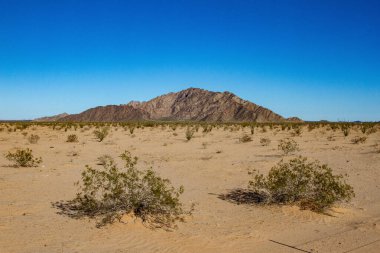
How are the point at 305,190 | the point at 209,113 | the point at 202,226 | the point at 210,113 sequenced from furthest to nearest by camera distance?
the point at 209,113 < the point at 210,113 < the point at 305,190 < the point at 202,226

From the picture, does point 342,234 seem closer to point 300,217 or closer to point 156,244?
point 300,217

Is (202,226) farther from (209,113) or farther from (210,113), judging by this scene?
(209,113)

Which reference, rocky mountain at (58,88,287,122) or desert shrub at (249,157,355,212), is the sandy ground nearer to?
desert shrub at (249,157,355,212)

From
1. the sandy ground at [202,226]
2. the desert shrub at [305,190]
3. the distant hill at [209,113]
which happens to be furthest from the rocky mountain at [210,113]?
the desert shrub at [305,190]

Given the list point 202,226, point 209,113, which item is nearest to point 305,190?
point 202,226

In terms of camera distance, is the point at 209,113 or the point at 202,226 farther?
the point at 209,113

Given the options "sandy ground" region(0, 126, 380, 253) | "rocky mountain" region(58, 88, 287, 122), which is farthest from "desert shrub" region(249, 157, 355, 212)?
"rocky mountain" region(58, 88, 287, 122)

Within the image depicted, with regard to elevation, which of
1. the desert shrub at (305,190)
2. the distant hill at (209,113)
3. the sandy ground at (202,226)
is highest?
the distant hill at (209,113)

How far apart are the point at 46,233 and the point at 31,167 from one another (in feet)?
27.5

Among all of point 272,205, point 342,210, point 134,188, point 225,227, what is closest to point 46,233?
point 134,188

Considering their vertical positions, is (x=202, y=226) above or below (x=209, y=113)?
below

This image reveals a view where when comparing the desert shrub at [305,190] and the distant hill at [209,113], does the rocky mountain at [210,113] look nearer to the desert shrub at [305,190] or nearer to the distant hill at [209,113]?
the distant hill at [209,113]

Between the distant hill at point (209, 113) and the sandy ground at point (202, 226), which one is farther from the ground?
the distant hill at point (209, 113)

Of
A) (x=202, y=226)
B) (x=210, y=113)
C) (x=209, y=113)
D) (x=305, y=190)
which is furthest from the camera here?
(x=209, y=113)
